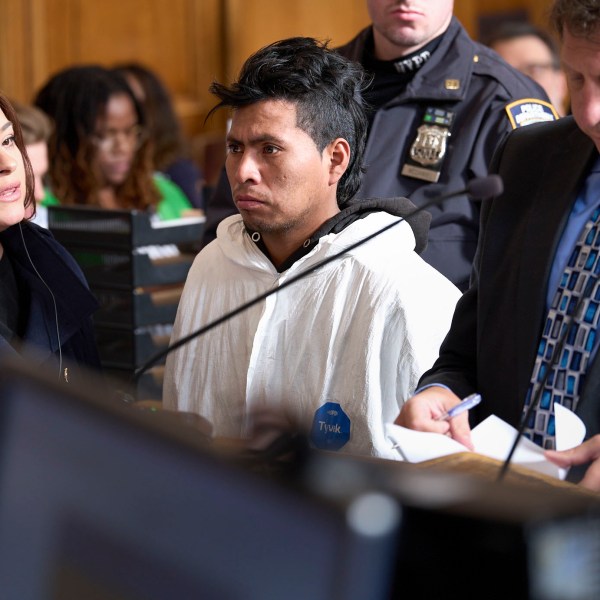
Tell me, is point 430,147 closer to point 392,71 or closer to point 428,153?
point 428,153

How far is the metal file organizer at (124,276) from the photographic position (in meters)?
2.65

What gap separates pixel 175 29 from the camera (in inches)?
221

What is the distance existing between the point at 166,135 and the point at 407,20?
7.02ft

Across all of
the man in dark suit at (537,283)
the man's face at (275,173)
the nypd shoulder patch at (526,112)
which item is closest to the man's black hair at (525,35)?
the nypd shoulder patch at (526,112)

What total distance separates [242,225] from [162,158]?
2.17m

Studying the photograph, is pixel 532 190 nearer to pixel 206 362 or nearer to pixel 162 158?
pixel 206 362

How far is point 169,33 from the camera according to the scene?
→ 5621 mm

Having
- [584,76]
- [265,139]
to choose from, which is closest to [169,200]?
[265,139]

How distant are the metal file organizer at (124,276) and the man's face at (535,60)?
1.73 metres

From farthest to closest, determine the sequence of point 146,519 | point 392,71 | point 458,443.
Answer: point 392,71
point 458,443
point 146,519

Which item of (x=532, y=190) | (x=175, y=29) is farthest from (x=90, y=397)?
(x=175, y=29)

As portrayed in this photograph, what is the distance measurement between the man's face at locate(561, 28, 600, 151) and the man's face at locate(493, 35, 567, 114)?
2.72 meters

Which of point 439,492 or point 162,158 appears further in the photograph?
point 162,158

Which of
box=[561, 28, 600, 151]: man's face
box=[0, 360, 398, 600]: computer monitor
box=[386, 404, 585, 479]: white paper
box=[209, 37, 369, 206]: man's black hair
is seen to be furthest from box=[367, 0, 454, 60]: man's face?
box=[0, 360, 398, 600]: computer monitor
